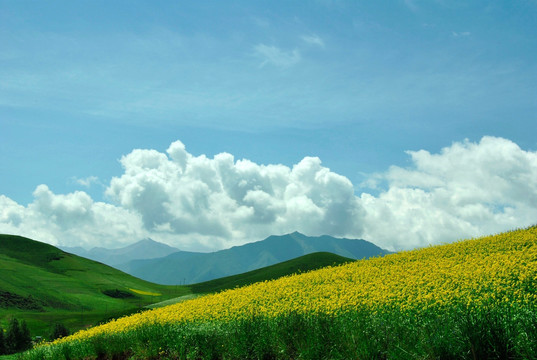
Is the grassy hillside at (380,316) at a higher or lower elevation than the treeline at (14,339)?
higher

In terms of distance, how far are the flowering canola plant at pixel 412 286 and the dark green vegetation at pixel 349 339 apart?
57.7 inches

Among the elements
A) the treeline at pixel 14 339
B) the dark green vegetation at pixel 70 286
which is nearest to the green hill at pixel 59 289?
the dark green vegetation at pixel 70 286

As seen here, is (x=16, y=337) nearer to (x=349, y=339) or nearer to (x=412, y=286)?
(x=412, y=286)

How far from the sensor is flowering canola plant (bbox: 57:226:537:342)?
16516 mm

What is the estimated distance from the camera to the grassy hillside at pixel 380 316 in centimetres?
929

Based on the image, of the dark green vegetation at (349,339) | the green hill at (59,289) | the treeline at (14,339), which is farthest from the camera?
the green hill at (59,289)

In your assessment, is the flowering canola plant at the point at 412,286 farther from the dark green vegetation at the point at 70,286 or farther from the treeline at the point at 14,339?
the dark green vegetation at the point at 70,286

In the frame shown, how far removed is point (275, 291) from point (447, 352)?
16903 millimetres

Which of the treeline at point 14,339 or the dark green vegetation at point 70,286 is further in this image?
the dark green vegetation at point 70,286

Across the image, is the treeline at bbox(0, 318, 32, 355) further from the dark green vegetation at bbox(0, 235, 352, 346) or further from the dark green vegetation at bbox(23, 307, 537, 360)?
the dark green vegetation at bbox(23, 307, 537, 360)

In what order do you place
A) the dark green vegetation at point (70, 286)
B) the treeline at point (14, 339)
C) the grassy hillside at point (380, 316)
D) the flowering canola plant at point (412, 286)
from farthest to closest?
the dark green vegetation at point (70, 286)
the treeline at point (14, 339)
the flowering canola plant at point (412, 286)
the grassy hillside at point (380, 316)

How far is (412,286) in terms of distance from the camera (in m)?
19.3

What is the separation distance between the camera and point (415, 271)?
22.8m

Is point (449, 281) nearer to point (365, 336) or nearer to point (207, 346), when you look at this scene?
point (365, 336)
